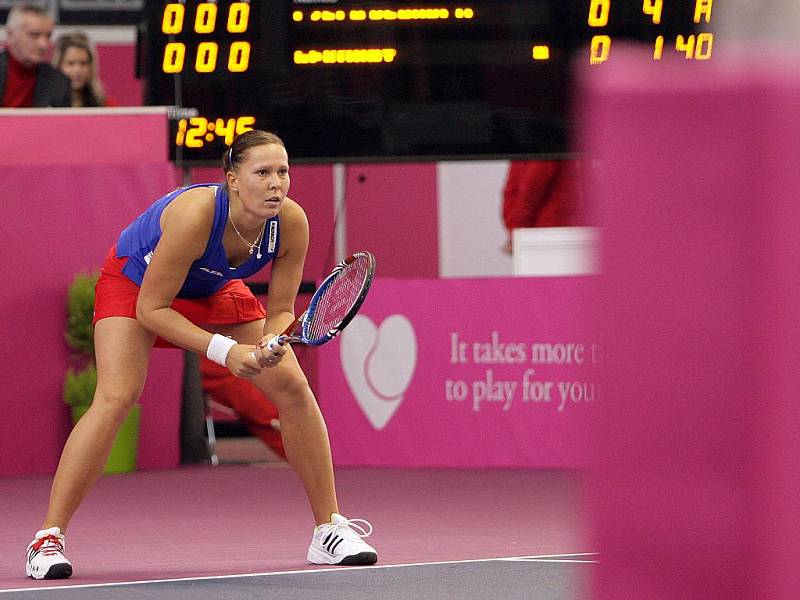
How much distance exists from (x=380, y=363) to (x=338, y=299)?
3.67 meters

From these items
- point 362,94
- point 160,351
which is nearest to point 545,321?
point 362,94

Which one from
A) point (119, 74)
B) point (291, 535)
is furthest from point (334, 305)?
point (119, 74)

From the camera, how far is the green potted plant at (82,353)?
7746mm

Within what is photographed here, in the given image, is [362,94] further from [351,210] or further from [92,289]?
[351,210]

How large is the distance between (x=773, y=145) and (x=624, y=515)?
449 mm

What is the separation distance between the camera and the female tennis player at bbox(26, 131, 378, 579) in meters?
4.39

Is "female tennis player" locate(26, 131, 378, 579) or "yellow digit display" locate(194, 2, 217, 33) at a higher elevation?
"yellow digit display" locate(194, 2, 217, 33)

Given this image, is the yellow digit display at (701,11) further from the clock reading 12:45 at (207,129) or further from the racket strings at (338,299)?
the racket strings at (338,299)

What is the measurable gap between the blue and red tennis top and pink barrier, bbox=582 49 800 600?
2766mm

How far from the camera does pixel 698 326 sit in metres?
1.75

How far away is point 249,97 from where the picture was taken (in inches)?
319

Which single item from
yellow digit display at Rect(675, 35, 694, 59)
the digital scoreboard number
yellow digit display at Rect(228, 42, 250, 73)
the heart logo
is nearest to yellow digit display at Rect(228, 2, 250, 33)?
the digital scoreboard number

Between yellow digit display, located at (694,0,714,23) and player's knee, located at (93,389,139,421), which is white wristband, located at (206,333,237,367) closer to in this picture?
player's knee, located at (93,389,139,421)

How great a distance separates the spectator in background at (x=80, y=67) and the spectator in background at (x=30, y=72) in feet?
0.49
